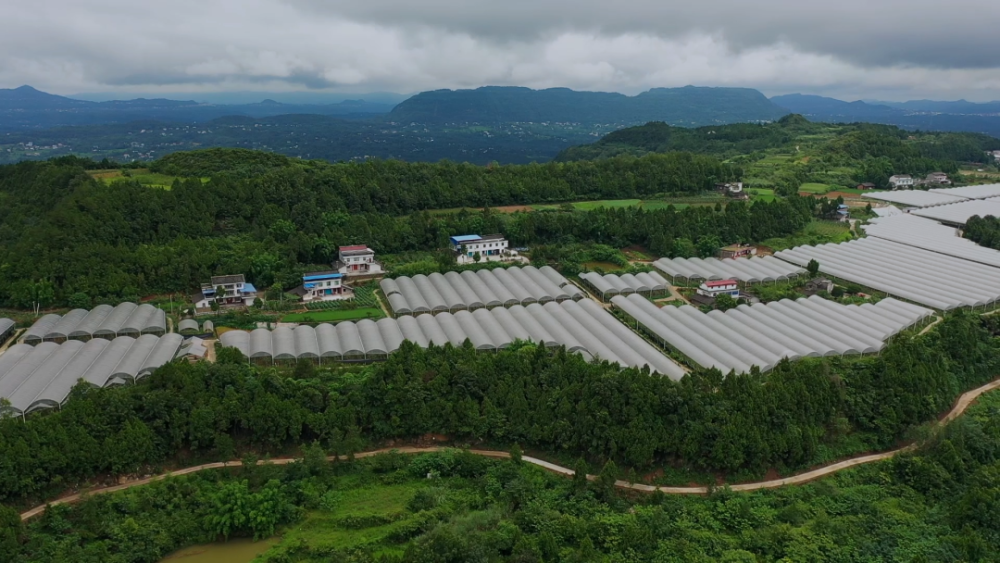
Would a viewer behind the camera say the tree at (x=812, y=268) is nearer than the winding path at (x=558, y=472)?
No

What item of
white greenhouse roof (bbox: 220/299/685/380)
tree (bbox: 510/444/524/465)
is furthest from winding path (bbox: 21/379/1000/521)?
white greenhouse roof (bbox: 220/299/685/380)

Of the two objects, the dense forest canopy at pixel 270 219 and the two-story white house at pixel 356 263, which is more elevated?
the dense forest canopy at pixel 270 219

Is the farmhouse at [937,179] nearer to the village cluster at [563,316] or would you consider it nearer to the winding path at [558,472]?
the village cluster at [563,316]

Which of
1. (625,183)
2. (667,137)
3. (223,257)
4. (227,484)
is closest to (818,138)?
(667,137)

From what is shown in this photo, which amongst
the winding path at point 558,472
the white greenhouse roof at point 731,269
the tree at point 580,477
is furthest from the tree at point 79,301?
the white greenhouse roof at point 731,269

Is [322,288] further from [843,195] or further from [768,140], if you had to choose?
[768,140]

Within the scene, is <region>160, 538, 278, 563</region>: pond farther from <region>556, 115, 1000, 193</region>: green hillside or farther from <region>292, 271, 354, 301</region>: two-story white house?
<region>556, 115, 1000, 193</region>: green hillside

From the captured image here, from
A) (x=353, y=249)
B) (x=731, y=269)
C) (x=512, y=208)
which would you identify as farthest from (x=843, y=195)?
(x=353, y=249)
